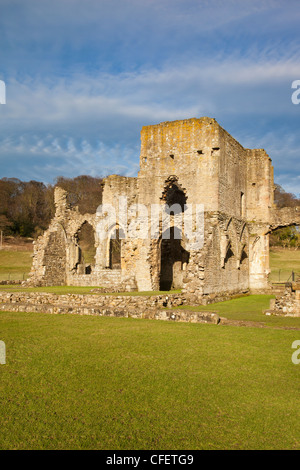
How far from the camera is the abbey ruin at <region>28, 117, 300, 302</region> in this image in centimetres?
1566

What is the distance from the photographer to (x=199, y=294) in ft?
47.0

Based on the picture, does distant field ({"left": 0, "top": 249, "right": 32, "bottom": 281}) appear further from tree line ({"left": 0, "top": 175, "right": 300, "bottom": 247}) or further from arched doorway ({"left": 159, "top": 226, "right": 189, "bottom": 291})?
arched doorway ({"left": 159, "top": 226, "right": 189, "bottom": 291})

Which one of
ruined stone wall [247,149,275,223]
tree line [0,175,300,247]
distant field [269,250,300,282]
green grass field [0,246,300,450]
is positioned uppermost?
tree line [0,175,300,247]

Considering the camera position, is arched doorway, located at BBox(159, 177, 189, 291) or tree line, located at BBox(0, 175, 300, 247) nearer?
arched doorway, located at BBox(159, 177, 189, 291)

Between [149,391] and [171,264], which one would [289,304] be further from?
[171,264]

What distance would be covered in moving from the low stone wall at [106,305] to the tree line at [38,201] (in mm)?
30242

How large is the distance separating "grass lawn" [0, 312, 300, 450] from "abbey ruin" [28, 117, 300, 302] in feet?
26.6

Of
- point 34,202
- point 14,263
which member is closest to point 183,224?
point 14,263

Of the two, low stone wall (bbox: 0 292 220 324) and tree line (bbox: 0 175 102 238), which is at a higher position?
tree line (bbox: 0 175 102 238)

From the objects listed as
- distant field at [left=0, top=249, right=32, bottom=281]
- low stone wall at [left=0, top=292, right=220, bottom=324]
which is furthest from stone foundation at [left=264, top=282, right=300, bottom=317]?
distant field at [left=0, top=249, right=32, bottom=281]

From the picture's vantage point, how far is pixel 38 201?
52.0 metres

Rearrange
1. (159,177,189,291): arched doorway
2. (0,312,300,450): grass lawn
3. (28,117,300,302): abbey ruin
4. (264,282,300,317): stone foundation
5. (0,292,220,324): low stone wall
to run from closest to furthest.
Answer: (0,312,300,450): grass lawn
(0,292,220,324): low stone wall
(264,282,300,317): stone foundation
(28,117,300,302): abbey ruin
(159,177,189,291): arched doorway

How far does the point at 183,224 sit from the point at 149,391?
13.9 metres
